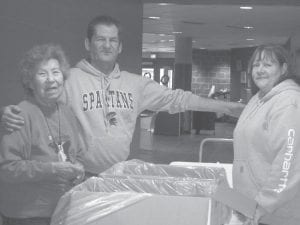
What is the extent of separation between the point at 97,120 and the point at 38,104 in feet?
1.90

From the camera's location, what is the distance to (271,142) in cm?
197

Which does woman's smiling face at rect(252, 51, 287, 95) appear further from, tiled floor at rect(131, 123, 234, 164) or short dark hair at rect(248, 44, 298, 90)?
tiled floor at rect(131, 123, 234, 164)

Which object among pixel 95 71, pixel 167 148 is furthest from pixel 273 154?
pixel 167 148

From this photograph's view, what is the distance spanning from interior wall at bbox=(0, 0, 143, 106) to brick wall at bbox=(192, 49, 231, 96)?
14963 mm

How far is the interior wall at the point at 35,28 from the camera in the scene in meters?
3.21

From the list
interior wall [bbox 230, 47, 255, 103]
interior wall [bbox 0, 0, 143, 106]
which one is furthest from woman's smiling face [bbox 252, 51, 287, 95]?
interior wall [bbox 230, 47, 255, 103]

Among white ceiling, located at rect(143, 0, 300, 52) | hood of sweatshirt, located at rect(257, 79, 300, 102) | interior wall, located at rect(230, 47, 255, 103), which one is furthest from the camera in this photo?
interior wall, located at rect(230, 47, 255, 103)

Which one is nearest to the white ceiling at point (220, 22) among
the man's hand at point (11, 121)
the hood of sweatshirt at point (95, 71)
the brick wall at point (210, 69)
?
the brick wall at point (210, 69)

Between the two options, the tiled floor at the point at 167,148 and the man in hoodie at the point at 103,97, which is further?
the tiled floor at the point at 167,148

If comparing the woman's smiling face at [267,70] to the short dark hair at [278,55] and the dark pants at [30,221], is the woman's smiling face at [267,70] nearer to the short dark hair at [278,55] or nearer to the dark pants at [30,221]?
the short dark hair at [278,55]

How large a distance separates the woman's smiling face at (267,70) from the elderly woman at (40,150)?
2.39ft

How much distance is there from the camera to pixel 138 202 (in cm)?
146

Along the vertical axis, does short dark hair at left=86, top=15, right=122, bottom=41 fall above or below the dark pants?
above

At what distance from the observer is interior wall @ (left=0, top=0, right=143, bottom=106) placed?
3.21 metres
